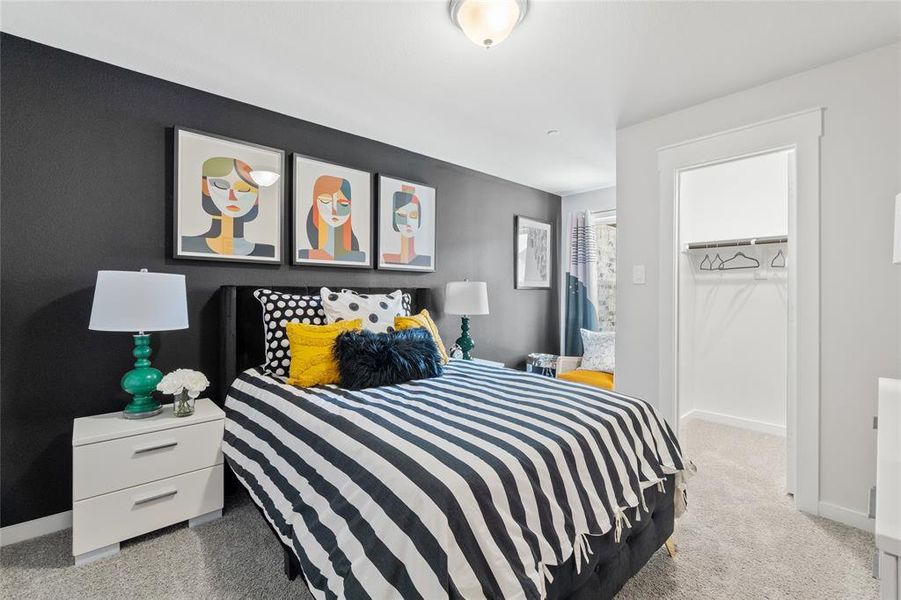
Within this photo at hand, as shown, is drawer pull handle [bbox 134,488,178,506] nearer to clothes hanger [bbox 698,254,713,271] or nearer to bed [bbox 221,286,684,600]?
bed [bbox 221,286,684,600]

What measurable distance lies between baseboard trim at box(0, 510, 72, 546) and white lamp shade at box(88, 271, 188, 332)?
3.44 feet

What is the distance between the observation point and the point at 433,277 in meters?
3.79

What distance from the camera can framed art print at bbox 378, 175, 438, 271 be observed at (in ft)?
10.9

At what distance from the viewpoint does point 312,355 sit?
2.21m

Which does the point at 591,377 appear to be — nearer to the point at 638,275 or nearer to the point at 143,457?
the point at 638,275

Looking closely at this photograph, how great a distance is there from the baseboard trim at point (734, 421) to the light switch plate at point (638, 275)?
1.55 metres

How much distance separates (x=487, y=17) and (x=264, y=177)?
5.66 ft

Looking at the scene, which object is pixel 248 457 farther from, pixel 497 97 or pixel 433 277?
pixel 497 97

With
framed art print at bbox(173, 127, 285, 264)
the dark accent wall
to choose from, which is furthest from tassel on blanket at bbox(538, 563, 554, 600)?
framed art print at bbox(173, 127, 285, 264)

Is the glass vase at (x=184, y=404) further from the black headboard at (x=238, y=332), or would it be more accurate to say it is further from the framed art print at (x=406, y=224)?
the framed art print at (x=406, y=224)

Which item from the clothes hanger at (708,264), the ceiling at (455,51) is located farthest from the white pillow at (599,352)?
the ceiling at (455,51)

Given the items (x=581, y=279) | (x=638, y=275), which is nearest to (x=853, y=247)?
(x=638, y=275)

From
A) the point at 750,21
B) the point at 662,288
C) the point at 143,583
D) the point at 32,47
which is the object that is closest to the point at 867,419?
the point at 662,288

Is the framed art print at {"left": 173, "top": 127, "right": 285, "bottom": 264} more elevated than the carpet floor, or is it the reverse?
the framed art print at {"left": 173, "top": 127, "right": 285, "bottom": 264}
